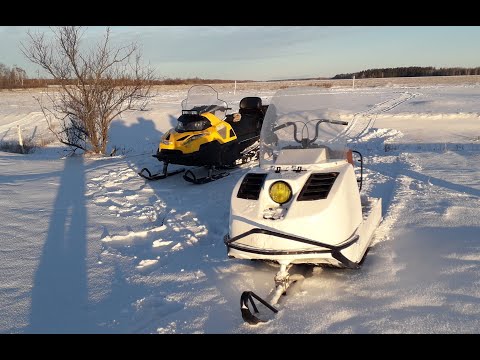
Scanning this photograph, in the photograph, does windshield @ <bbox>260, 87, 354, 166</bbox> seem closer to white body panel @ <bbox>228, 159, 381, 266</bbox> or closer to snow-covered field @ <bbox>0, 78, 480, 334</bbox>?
white body panel @ <bbox>228, 159, 381, 266</bbox>

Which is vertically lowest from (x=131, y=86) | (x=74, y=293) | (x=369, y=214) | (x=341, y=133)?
(x=74, y=293)

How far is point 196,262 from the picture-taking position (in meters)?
4.60

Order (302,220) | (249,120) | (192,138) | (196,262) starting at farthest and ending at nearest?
(249,120), (192,138), (196,262), (302,220)

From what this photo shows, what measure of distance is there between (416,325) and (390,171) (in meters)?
5.34

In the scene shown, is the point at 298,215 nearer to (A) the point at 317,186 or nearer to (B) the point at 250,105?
(A) the point at 317,186

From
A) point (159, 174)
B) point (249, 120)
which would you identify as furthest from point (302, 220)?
point (249, 120)

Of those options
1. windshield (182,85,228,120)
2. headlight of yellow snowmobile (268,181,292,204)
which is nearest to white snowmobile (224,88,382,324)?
headlight of yellow snowmobile (268,181,292,204)

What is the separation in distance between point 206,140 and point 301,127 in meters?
3.70

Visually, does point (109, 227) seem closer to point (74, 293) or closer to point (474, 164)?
point (74, 293)

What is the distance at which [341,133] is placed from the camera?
4.69 m

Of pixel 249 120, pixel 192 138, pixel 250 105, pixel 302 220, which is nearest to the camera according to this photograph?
pixel 302 220

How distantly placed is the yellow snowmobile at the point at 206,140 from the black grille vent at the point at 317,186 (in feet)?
14.1

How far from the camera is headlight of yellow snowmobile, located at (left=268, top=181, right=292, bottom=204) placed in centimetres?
381
